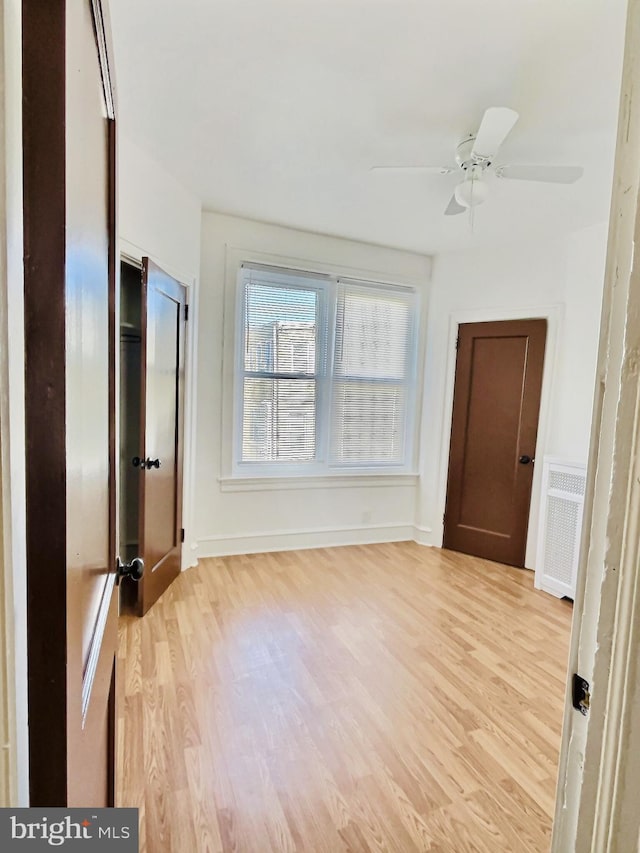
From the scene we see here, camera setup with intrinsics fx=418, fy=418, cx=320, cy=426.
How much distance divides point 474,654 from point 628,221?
2.40 meters

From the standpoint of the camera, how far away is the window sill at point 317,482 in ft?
11.5

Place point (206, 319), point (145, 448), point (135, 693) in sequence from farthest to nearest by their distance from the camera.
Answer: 1. point (206, 319)
2. point (145, 448)
3. point (135, 693)

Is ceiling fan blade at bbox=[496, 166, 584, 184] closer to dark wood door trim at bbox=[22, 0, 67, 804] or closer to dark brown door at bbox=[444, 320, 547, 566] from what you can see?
dark brown door at bbox=[444, 320, 547, 566]

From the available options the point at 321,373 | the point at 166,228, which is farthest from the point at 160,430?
the point at 321,373

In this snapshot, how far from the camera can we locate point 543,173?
2035 mm

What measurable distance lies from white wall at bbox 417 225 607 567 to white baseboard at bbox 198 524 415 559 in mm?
277

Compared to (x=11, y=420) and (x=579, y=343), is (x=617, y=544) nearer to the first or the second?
(x=11, y=420)

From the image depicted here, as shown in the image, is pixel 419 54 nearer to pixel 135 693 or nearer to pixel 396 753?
pixel 396 753

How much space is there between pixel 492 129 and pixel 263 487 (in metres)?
2.82

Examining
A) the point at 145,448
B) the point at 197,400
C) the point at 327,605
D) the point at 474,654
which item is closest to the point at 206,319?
the point at 197,400

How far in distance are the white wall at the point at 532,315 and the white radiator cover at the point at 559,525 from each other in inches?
7.2

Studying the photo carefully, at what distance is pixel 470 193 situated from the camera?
2172 millimetres

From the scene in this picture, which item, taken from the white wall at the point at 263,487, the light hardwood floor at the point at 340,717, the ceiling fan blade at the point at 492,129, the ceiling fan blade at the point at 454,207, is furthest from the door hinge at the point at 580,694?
the white wall at the point at 263,487

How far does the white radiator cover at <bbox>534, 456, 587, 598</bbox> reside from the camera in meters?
3.02
